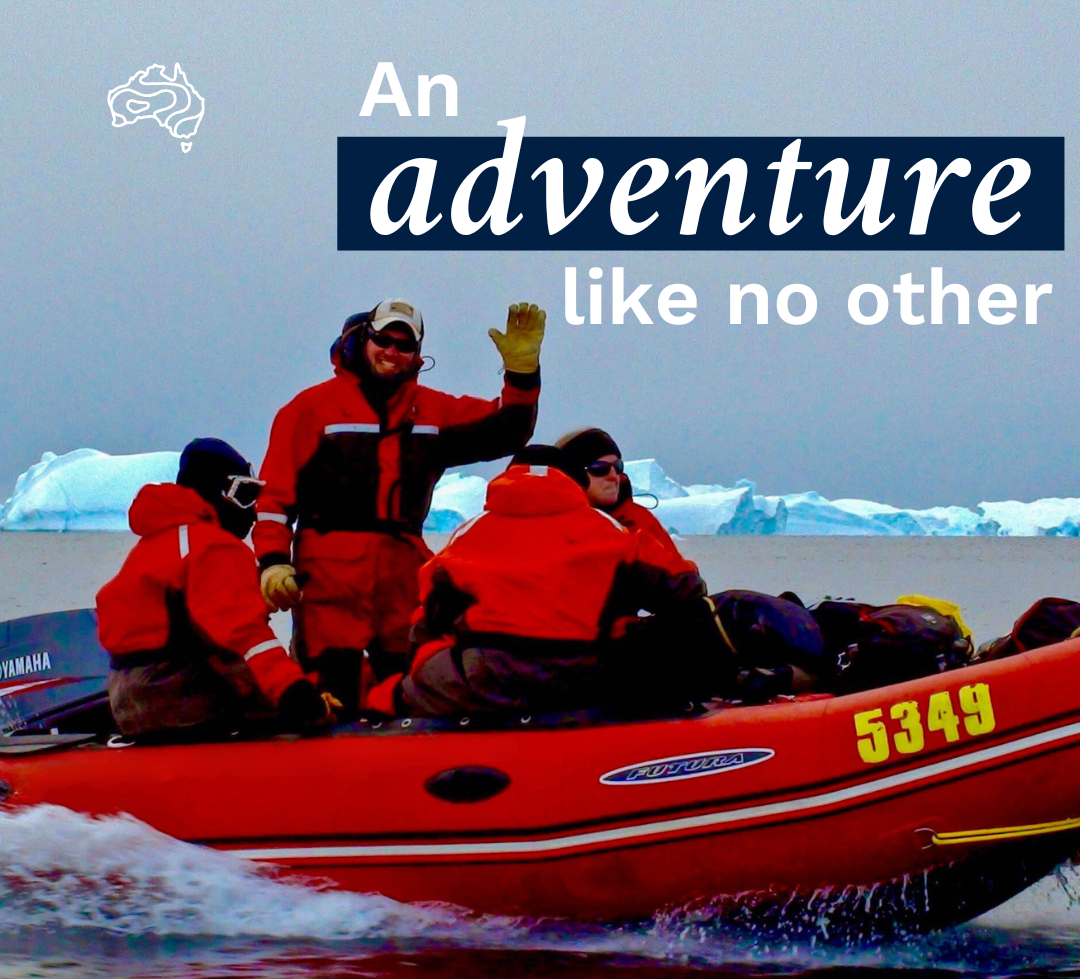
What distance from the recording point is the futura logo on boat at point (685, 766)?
4395 millimetres

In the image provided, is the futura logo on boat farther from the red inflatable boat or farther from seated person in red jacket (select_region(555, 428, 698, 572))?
seated person in red jacket (select_region(555, 428, 698, 572))

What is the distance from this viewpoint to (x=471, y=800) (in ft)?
14.8

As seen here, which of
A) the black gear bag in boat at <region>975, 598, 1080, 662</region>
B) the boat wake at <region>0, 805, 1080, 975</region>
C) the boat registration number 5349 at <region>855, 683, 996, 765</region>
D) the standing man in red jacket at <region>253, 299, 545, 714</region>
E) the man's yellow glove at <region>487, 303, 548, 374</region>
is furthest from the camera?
the man's yellow glove at <region>487, 303, 548, 374</region>

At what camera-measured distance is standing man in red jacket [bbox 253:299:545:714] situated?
17.6ft

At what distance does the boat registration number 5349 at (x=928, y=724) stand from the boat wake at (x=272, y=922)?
2.21ft

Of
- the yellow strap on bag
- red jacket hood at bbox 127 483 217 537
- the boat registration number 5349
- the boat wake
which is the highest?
red jacket hood at bbox 127 483 217 537

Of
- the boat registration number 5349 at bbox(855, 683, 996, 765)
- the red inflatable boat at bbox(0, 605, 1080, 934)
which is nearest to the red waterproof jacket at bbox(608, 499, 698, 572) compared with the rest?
the red inflatable boat at bbox(0, 605, 1080, 934)

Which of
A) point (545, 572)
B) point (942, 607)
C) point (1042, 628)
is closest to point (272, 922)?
point (545, 572)

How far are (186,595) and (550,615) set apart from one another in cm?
115

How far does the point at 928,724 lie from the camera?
432 centimetres

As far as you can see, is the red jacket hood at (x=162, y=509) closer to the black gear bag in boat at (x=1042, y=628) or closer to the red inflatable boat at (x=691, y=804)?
the red inflatable boat at (x=691, y=804)

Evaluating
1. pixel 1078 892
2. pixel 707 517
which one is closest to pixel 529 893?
pixel 1078 892

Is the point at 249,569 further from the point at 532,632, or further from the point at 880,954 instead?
the point at 880,954

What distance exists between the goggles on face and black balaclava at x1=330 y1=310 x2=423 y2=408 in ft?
2.93
